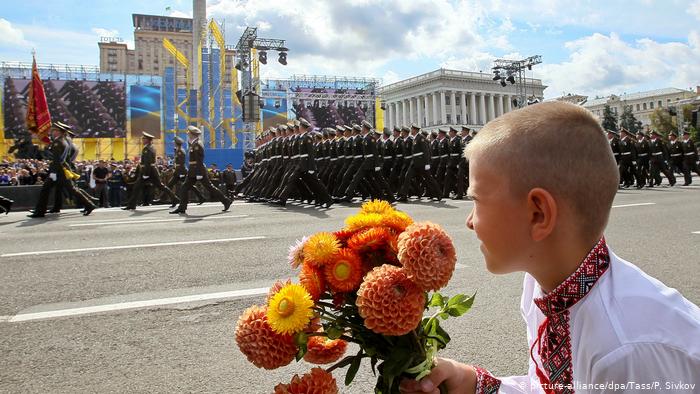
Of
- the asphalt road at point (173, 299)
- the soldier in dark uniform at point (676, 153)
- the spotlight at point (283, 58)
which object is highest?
the spotlight at point (283, 58)

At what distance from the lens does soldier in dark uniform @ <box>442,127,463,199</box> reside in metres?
17.3

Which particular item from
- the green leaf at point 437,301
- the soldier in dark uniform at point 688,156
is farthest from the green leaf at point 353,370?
the soldier in dark uniform at point 688,156

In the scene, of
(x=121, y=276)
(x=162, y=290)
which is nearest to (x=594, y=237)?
(x=162, y=290)

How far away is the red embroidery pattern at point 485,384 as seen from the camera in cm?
148

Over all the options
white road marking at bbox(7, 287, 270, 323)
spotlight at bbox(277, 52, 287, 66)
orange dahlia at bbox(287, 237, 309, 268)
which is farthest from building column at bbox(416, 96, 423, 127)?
orange dahlia at bbox(287, 237, 309, 268)

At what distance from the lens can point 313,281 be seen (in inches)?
54.4

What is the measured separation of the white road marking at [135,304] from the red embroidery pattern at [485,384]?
332 centimetres

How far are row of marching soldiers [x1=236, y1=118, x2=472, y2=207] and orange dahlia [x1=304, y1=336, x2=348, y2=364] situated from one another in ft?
40.1

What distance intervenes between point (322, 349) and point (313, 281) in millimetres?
235

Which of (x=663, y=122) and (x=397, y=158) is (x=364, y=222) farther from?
(x=663, y=122)

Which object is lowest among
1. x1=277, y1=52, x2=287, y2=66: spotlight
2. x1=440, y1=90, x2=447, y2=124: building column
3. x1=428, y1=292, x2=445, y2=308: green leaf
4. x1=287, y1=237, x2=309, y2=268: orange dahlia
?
x1=428, y1=292, x2=445, y2=308: green leaf

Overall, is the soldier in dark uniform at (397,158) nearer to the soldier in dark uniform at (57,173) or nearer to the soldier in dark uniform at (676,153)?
the soldier in dark uniform at (57,173)

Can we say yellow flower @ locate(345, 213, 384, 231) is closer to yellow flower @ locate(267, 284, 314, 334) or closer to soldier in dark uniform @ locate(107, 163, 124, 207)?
yellow flower @ locate(267, 284, 314, 334)

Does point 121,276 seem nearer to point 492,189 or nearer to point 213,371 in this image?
point 213,371
